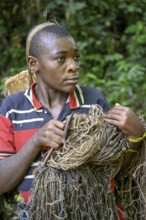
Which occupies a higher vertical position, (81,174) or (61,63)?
(61,63)

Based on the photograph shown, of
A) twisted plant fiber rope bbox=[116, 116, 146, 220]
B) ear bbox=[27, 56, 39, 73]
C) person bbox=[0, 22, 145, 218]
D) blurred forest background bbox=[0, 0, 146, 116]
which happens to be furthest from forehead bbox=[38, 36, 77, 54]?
blurred forest background bbox=[0, 0, 146, 116]

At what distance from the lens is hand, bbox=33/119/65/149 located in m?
1.92

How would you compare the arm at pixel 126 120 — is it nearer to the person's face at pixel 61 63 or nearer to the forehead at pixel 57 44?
the person's face at pixel 61 63

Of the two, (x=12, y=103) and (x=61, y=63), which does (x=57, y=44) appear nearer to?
(x=61, y=63)

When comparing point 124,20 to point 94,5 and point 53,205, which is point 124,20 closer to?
point 94,5

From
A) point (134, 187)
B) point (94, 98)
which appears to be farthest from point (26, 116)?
point (134, 187)

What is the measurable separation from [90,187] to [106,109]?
1.32ft

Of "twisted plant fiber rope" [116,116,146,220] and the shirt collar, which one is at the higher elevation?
the shirt collar

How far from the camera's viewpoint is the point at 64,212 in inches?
76.1

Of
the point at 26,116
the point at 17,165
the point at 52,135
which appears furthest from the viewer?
the point at 26,116

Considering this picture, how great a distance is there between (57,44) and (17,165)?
540mm

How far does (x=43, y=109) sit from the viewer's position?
2.18 meters

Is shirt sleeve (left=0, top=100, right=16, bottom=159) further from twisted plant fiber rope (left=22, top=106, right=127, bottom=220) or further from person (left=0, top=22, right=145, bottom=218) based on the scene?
twisted plant fiber rope (left=22, top=106, right=127, bottom=220)

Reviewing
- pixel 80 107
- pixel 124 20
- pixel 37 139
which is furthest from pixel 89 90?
pixel 124 20
